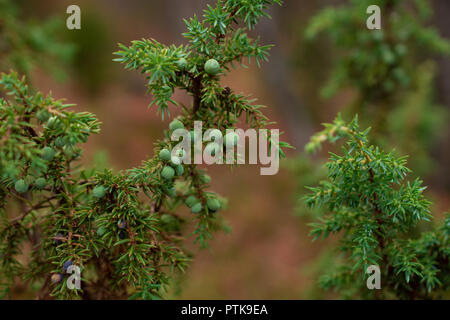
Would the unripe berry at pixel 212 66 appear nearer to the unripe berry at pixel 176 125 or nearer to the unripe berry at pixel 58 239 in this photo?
the unripe berry at pixel 176 125

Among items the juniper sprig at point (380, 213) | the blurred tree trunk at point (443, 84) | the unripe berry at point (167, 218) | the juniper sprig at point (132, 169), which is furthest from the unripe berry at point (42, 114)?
the blurred tree trunk at point (443, 84)

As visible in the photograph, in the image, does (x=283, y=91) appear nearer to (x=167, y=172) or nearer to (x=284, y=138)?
(x=284, y=138)

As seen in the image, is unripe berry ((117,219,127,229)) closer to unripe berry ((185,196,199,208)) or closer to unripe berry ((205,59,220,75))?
unripe berry ((185,196,199,208))

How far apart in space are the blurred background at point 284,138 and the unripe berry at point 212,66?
0.91 metres

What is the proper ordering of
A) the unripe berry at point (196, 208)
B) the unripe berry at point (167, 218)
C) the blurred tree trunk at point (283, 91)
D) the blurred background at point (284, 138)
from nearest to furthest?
the unripe berry at point (196, 208), the unripe berry at point (167, 218), the blurred background at point (284, 138), the blurred tree trunk at point (283, 91)

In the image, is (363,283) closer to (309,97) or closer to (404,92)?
(404,92)

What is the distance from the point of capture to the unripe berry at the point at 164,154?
98 cm

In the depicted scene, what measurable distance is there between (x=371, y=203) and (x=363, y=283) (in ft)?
1.29

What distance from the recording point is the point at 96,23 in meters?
7.54

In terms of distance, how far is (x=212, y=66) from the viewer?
98cm

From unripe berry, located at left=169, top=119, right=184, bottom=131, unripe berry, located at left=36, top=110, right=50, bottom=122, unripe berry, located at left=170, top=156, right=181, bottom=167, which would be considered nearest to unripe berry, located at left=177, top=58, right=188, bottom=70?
unripe berry, located at left=169, top=119, right=184, bottom=131

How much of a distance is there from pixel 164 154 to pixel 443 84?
14.7ft

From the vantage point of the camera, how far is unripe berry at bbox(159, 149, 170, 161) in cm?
98

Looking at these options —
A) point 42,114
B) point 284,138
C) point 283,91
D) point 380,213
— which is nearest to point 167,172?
point 42,114
